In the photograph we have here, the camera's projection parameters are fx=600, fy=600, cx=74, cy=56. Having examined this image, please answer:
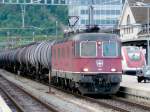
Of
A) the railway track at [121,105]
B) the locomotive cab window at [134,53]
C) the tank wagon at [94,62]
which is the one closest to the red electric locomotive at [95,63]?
the tank wagon at [94,62]

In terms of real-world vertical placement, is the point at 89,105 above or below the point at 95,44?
below

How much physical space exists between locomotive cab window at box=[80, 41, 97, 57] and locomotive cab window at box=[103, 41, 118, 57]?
1.51ft

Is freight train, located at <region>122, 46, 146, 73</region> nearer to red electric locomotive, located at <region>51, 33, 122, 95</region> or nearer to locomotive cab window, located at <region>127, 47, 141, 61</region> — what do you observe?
locomotive cab window, located at <region>127, 47, 141, 61</region>

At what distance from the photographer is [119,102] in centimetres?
2520

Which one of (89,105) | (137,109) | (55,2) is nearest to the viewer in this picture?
(137,109)

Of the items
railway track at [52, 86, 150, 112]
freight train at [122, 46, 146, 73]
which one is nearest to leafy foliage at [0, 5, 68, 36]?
freight train at [122, 46, 146, 73]

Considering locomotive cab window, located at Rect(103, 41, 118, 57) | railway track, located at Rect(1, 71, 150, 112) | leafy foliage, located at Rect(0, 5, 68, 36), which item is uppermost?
leafy foliage, located at Rect(0, 5, 68, 36)

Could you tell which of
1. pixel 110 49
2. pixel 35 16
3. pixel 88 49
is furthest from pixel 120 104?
pixel 35 16

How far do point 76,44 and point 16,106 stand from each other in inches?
217

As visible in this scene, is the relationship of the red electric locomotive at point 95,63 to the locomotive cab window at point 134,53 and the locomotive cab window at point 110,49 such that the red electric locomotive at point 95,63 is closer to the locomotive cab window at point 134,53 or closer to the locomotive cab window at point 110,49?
the locomotive cab window at point 110,49

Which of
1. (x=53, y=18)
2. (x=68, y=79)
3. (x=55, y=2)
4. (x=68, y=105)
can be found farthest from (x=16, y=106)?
(x=53, y=18)

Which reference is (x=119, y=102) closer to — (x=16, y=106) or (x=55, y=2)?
(x=16, y=106)

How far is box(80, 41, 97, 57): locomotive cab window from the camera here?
27391mm

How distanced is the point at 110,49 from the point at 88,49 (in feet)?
3.32
